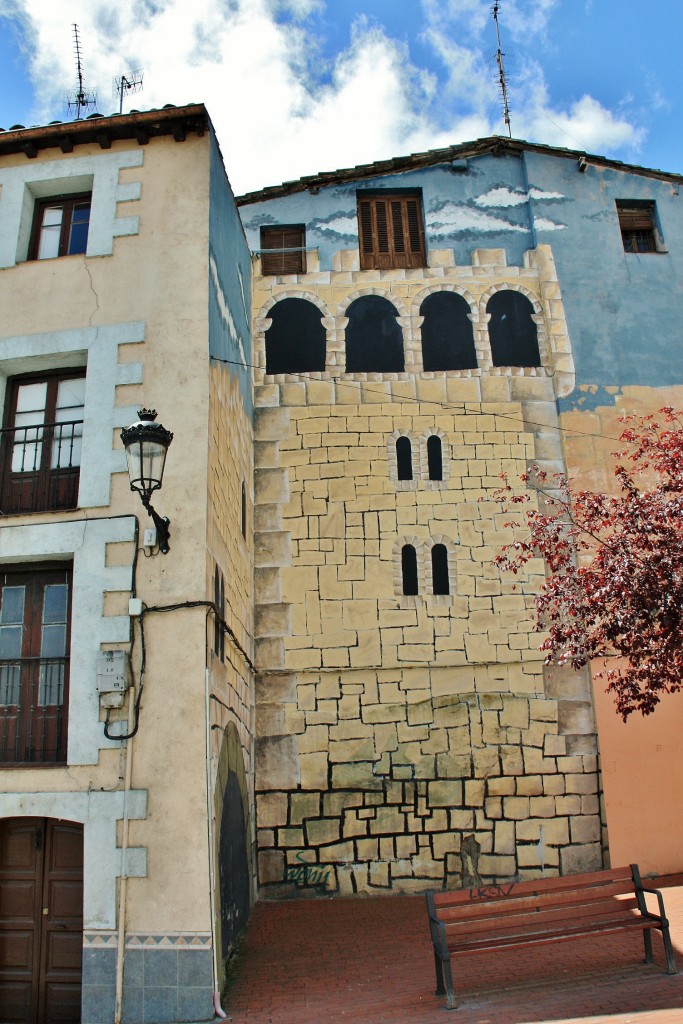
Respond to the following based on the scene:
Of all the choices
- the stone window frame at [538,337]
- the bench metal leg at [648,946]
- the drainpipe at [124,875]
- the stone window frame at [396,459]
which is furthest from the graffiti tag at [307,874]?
the stone window frame at [538,337]

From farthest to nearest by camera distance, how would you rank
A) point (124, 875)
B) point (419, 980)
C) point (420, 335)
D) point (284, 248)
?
point (284, 248) → point (420, 335) → point (419, 980) → point (124, 875)

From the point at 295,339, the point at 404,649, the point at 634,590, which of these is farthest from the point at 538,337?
the point at 634,590

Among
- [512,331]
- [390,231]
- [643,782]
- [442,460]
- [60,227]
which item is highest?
[390,231]

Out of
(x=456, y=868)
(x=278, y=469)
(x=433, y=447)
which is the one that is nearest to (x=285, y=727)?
(x=456, y=868)

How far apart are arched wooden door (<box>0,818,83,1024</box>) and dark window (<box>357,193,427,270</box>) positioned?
943 centimetres

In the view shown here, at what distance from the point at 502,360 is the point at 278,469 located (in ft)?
12.7

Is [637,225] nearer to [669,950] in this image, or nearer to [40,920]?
[669,950]

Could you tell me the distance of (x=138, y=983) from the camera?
6766mm

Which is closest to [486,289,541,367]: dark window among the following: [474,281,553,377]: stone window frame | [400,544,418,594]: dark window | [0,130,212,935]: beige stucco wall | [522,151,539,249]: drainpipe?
[474,281,553,377]: stone window frame

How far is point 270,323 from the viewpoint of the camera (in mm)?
12836

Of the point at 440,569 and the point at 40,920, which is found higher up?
the point at 440,569

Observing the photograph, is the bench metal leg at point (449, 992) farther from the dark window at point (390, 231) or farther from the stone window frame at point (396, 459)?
the dark window at point (390, 231)

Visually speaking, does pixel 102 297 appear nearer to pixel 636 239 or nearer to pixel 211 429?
pixel 211 429

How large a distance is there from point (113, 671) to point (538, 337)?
8.61 meters
